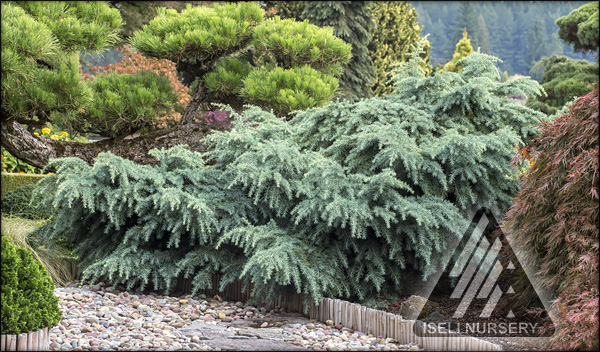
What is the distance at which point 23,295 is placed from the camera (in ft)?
9.77

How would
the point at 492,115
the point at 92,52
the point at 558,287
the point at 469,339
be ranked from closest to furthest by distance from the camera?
1. the point at 469,339
2. the point at 558,287
3. the point at 492,115
4. the point at 92,52

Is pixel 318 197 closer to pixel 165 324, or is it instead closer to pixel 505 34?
pixel 165 324

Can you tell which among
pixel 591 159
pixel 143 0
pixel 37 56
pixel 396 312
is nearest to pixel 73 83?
pixel 37 56

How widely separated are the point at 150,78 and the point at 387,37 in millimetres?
8808

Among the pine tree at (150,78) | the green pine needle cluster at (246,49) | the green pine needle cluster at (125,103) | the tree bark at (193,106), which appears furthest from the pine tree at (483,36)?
the green pine needle cluster at (125,103)

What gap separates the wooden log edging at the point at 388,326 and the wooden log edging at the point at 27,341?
6.24ft

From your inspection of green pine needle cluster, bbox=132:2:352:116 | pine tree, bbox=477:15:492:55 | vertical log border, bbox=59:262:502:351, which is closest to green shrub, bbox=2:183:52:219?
green pine needle cluster, bbox=132:2:352:116

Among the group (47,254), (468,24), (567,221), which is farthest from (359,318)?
(468,24)

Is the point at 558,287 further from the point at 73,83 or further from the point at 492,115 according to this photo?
the point at 73,83

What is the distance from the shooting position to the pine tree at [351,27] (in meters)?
12.4

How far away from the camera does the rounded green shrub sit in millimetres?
2844

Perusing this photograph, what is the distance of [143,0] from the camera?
40.0ft

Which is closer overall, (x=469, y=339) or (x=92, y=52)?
(x=469, y=339)

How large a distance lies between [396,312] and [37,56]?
4.01 m
